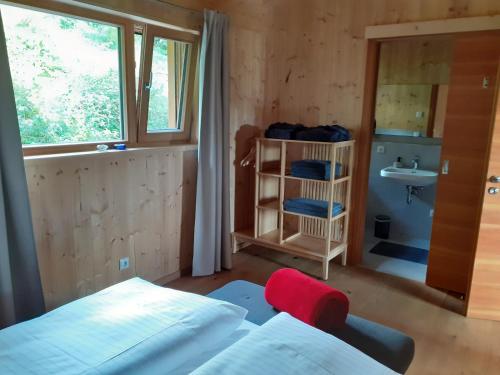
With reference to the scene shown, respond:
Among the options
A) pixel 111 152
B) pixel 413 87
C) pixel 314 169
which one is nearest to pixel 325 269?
pixel 314 169

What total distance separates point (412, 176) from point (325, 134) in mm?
1347

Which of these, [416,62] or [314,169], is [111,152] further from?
[416,62]

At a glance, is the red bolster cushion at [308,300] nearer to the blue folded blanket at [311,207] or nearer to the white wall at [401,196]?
the blue folded blanket at [311,207]

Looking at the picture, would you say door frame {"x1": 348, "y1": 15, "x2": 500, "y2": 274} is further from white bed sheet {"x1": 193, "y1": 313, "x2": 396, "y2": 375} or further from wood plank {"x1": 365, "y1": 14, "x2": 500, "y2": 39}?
white bed sheet {"x1": 193, "y1": 313, "x2": 396, "y2": 375}

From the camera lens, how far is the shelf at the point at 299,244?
10.6ft

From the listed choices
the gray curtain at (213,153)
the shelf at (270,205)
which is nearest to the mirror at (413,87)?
the shelf at (270,205)

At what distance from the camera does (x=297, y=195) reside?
379cm

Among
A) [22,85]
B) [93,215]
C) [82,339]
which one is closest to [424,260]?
[93,215]

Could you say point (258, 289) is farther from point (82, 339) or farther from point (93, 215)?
point (93, 215)

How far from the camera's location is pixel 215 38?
9.62ft

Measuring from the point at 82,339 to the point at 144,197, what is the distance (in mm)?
1631

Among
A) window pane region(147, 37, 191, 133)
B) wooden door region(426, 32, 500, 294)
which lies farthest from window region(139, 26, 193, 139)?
wooden door region(426, 32, 500, 294)

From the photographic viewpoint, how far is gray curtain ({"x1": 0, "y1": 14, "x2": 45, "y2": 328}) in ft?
6.24

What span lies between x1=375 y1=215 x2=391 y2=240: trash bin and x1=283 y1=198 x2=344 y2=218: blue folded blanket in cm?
110
